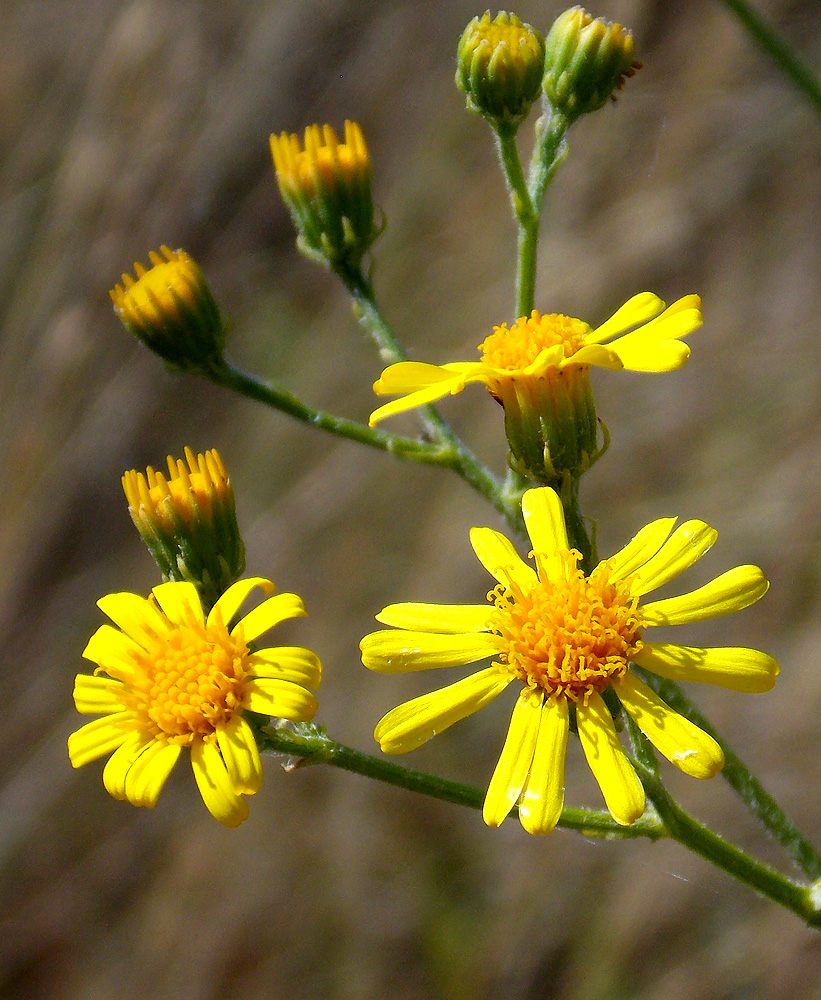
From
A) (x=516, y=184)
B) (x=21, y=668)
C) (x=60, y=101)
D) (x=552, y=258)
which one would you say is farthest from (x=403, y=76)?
(x=21, y=668)

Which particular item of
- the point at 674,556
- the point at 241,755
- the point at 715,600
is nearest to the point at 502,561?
the point at 674,556

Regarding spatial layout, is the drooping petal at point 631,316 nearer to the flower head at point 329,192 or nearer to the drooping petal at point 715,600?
the drooping petal at point 715,600

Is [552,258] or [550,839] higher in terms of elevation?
[552,258]

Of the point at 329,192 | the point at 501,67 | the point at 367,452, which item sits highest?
the point at 329,192

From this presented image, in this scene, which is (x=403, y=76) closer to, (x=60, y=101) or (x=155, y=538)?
(x=60, y=101)

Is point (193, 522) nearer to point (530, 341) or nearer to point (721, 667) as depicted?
point (530, 341)

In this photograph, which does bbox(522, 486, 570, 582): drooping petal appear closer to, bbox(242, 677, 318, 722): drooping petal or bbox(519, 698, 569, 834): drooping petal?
bbox(519, 698, 569, 834): drooping petal
